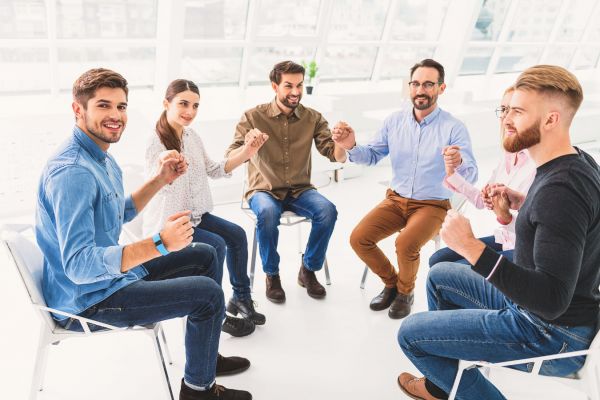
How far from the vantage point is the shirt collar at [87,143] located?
1.69 metres

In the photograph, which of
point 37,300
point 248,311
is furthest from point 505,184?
point 37,300

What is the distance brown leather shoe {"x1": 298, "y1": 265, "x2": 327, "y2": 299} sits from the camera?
9.46 ft

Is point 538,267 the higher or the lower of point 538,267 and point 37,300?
the higher

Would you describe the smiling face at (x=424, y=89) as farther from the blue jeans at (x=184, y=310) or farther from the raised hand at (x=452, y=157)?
the blue jeans at (x=184, y=310)

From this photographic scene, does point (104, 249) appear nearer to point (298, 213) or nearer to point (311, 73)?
point (298, 213)

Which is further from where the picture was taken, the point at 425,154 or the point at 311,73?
the point at 311,73

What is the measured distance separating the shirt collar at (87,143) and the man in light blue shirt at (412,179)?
55.0 inches

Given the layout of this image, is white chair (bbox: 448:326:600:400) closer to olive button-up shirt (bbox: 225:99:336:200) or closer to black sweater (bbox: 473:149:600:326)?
black sweater (bbox: 473:149:600:326)

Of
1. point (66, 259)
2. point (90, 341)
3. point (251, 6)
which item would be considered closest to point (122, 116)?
point (66, 259)

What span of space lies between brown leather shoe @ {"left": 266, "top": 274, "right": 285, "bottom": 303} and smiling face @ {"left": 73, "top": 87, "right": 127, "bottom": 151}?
1.37 metres

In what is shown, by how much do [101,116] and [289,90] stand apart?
1.41 metres

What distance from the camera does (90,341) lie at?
242 centimetres

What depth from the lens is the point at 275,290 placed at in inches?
111

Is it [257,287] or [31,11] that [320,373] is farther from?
[31,11]
